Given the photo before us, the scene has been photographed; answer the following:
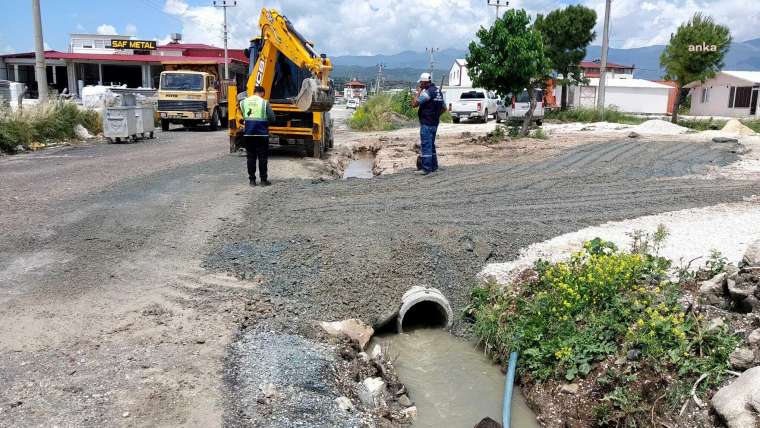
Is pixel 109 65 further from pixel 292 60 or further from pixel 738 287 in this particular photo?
pixel 738 287

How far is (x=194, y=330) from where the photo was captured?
5.22 m

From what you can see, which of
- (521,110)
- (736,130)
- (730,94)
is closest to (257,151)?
(736,130)

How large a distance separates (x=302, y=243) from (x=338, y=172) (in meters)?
8.07

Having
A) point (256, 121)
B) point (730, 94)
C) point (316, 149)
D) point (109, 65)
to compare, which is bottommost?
point (316, 149)

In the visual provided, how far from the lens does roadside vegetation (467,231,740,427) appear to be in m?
4.56

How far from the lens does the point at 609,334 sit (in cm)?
515

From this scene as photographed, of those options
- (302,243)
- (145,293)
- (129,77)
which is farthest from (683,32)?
(129,77)

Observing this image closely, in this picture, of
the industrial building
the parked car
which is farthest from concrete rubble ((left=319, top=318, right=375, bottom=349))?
the industrial building

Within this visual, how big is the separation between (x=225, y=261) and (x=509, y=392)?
3490mm

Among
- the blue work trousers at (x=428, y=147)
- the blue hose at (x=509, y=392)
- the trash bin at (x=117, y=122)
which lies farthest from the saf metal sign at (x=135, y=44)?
the blue hose at (x=509, y=392)

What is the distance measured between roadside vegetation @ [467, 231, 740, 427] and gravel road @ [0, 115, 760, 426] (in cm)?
69

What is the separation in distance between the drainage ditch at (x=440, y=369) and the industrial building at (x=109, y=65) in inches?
1506

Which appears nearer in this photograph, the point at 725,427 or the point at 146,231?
the point at 725,427

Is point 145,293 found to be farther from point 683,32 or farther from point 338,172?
point 683,32
